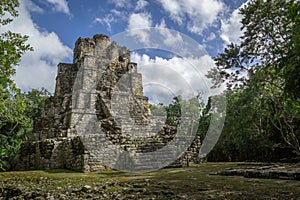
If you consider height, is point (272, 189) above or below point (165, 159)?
below

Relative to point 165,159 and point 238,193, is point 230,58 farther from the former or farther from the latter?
point 238,193

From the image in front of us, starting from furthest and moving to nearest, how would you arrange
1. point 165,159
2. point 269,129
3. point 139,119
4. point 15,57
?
point 269,129 < point 139,119 < point 165,159 < point 15,57

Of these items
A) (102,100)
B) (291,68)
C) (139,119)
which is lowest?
(291,68)

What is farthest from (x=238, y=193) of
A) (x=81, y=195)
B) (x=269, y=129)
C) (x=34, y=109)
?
(x=34, y=109)

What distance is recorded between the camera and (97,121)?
1559cm

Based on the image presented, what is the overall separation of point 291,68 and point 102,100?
→ 14.6 m

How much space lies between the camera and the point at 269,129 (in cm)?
1916

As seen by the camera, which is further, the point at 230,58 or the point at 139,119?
the point at 139,119

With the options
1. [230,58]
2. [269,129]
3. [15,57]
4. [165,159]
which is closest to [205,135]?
[269,129]

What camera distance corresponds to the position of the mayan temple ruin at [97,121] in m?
10.7

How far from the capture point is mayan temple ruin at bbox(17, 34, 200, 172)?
10656 millimetres

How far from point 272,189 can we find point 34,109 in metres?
35.9

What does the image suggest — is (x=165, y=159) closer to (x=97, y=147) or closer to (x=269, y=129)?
(x=97, y=147)

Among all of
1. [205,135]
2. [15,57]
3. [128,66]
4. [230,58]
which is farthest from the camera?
[205,135]
